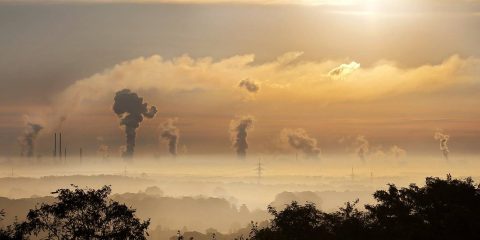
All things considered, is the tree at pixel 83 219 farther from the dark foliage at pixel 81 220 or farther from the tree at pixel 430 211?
the tree at pixel 430 211

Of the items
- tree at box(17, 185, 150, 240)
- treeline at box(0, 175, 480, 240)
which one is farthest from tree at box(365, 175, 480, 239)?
tree at box(17, 185, 150, 240)

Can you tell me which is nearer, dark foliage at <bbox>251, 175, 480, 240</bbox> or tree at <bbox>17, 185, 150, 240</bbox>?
tree at <bbox>17, 185, 150, 240</bbox>

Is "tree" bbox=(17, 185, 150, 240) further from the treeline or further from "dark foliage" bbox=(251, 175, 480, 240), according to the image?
"dark foliage" bbox=(251, 175, 480, 240)

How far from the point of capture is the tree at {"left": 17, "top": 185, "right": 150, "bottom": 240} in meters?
77.4

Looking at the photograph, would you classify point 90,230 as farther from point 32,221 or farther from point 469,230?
point 469,230

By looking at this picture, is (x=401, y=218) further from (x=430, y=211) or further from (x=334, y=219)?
(x=334, y=219)

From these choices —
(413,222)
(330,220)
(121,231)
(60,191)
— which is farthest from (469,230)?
(60,191)

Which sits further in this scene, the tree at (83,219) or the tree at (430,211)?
the tree at (430,211)

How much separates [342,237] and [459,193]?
1644 cm

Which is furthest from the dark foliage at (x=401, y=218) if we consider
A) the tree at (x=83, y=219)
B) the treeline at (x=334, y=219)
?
the tree at (x=83, y=219)

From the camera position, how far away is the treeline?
77.9 meters

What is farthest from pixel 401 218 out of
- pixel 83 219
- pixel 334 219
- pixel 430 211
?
pixel 83 219

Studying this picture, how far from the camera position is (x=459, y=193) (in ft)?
326

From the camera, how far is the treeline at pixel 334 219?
77.9m
